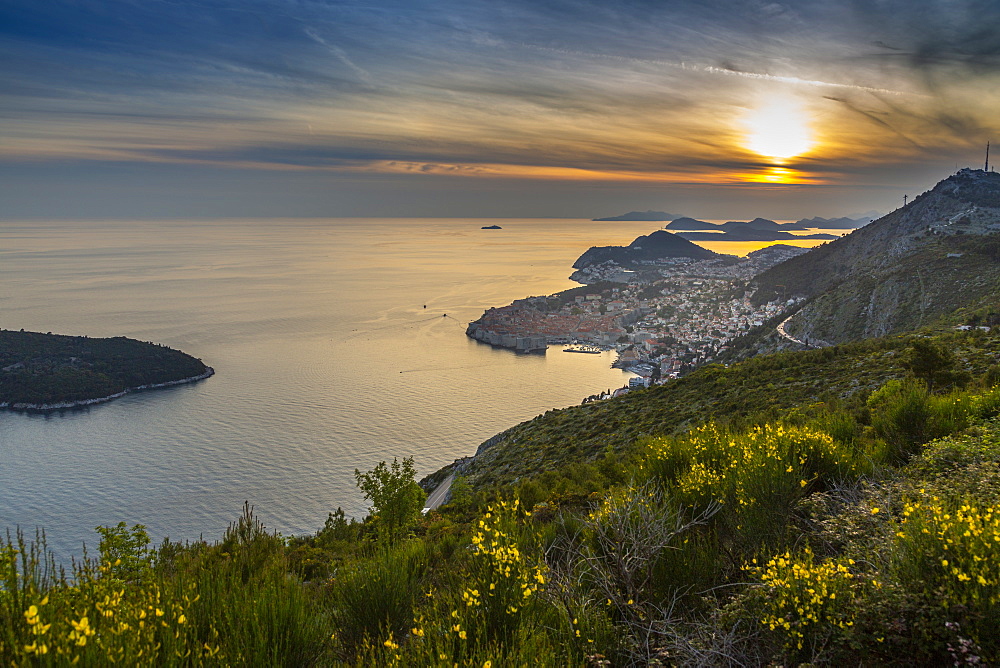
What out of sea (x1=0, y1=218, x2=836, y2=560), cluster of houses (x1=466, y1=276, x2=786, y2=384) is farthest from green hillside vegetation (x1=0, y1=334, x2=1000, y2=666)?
cluster of houses (x1=466, y1=276, x2=786, y2=384)

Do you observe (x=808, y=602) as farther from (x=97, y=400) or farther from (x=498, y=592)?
(x=97, y=400)

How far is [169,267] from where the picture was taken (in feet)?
582

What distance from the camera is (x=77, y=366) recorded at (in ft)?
206

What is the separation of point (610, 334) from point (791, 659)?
8999 cm

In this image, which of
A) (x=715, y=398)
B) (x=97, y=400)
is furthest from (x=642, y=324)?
(x=97, y=400)

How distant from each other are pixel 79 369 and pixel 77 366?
1327 mm

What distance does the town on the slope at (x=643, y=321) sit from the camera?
2911 inches


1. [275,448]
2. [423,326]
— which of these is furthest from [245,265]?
[275,448]

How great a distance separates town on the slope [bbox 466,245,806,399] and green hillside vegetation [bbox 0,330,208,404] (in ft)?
142

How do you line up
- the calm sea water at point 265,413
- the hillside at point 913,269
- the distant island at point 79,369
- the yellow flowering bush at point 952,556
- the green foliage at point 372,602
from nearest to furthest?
the yellow flowering bush at point 952,556 < the green foliage at point 372,602 < the calm sea water at point 265,413 < the hillside at point 913,269 < the distant island at point 79,369

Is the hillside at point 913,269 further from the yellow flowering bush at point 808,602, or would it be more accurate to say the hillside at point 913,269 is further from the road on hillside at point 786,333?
the yellow flowering bush at point 808,602

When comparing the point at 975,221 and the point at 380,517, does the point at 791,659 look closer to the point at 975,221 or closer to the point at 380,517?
the point at 380,517

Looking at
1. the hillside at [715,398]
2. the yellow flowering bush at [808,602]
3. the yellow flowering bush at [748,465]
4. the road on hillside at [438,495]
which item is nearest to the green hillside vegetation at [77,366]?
the road on hillside at [438,495]

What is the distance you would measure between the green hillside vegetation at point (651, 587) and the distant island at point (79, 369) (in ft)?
221
